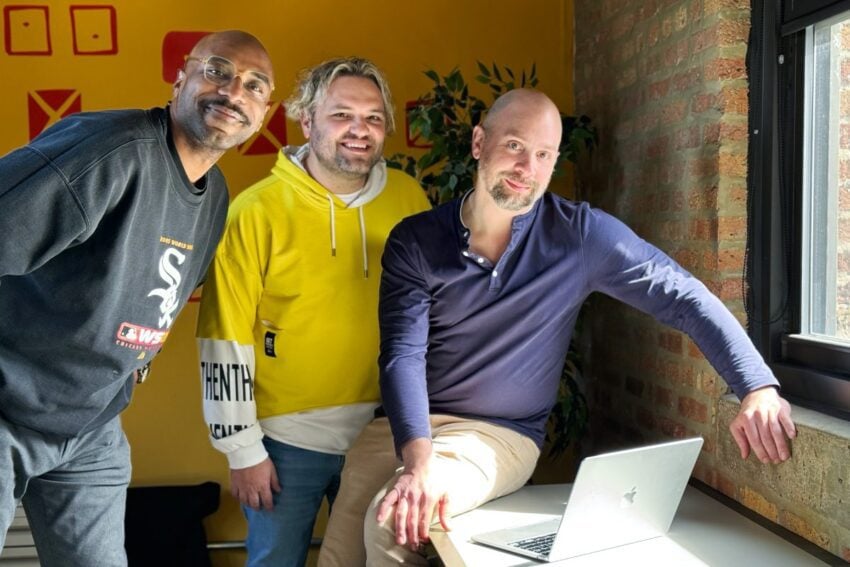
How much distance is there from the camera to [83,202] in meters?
1.63

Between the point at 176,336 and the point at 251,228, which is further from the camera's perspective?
the point at 176,336

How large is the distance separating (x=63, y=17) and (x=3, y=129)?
49 centimetres

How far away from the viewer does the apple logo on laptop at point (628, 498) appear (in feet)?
5.85

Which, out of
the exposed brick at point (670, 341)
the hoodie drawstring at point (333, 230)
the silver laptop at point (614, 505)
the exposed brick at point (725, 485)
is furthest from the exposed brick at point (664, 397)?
the hoodie drawstring at point (333, 230)

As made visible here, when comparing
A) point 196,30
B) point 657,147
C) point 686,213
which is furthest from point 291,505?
point 196,30

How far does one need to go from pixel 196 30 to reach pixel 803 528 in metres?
2.74

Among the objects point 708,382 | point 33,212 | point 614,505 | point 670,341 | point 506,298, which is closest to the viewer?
point 33,212

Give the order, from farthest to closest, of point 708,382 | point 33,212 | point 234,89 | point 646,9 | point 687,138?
point 646,9
point 687,138
point 708,382
point 234,89
point 33,212

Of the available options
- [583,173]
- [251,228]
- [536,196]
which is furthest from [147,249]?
[583,173]

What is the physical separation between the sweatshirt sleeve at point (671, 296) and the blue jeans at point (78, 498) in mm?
1247

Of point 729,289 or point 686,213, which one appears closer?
point 729,289

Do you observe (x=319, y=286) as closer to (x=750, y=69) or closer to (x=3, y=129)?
(x=750, y=69)

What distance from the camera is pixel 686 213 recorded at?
7.69 feet

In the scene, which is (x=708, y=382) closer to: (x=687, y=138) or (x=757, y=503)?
(x=757, y=503)
